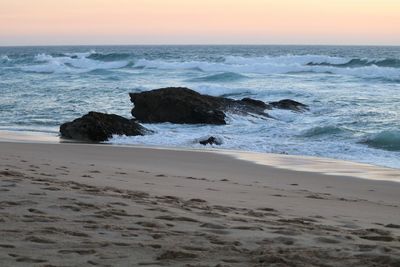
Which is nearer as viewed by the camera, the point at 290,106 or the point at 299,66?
the point at 290,106

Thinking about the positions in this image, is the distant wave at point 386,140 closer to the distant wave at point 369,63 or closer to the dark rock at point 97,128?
the dark rock at point 97,128

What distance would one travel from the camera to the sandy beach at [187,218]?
3.95m

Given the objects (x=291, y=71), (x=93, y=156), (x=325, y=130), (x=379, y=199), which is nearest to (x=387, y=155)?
(x=325, y=130)

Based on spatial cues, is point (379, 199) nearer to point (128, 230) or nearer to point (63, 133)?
point (128, 230)

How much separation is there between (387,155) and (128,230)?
9348 mm

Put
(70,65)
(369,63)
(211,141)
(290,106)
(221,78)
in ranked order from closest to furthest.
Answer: (211,141) < (290,106) < (221,78) < (369,63) < (70,65)

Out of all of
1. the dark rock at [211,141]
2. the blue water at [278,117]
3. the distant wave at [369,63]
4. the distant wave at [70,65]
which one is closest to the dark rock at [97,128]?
the blue water at [278,117]

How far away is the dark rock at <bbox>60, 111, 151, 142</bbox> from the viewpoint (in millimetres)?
14883

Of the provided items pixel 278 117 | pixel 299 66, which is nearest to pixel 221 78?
pixel 299 66

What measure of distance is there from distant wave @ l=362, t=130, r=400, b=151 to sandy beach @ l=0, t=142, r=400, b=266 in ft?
15.9

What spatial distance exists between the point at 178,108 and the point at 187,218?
1356cm

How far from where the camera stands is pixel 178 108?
60.9 ft

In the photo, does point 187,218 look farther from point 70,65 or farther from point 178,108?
point 70,65

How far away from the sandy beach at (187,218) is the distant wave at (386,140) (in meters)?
4.83
